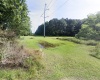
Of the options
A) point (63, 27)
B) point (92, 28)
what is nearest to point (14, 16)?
point (92, 28)

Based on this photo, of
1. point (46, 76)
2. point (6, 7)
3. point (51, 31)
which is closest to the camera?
point (46, 76)

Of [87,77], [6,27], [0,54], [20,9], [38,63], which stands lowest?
[87,77]

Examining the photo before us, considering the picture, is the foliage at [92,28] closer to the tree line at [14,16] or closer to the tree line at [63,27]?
the tree line at [14,16]

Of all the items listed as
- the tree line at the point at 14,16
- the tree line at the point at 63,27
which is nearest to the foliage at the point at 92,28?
the tree line at the point at 14,16

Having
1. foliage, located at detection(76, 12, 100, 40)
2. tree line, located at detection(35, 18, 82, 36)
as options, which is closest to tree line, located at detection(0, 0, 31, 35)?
foliage, located at detection(76, 12, 100, 40)

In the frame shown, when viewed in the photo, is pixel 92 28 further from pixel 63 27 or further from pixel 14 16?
pixel 63 27

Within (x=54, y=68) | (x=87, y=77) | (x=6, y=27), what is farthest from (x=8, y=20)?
(x=87, y=77)

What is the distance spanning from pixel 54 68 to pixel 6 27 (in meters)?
8.41

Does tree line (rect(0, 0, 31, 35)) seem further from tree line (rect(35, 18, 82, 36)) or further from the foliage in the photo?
tree line (rect(35, 18, 82, 36))

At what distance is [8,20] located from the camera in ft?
58.0

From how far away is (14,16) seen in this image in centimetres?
1733

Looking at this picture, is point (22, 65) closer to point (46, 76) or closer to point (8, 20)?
point (46, 76)

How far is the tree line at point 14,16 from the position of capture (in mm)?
16923

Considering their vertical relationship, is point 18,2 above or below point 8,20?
above
